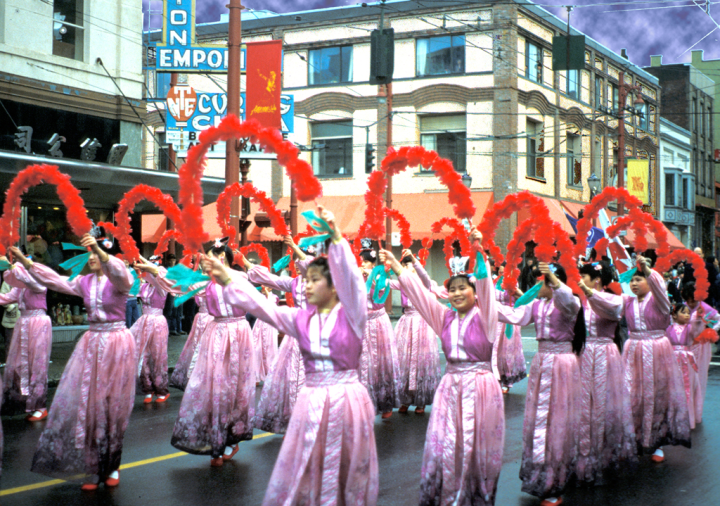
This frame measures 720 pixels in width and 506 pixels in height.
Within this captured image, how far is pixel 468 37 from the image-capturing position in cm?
2600

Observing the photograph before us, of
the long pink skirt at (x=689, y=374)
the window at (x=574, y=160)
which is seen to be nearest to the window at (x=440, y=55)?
the window at (x=574, y=160)

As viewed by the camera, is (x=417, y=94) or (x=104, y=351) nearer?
(x=104, y=351)

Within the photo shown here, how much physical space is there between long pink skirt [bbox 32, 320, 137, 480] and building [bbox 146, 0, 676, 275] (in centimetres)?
1932

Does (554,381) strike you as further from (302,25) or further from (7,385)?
(302,25)

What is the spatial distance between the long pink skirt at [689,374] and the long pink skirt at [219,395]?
4.69 meters

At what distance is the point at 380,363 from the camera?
899 cm

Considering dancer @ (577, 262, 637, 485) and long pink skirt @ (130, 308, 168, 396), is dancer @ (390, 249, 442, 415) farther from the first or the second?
long pink skirt @ (130, 308, 168, 396)

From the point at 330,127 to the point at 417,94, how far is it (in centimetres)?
363

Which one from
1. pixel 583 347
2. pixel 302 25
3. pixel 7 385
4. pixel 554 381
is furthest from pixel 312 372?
pixel 302 25

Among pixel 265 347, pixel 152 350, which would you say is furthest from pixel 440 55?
pixel 152 350

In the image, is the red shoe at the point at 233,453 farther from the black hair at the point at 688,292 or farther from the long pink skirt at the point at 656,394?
the black hair at the point at 688,292

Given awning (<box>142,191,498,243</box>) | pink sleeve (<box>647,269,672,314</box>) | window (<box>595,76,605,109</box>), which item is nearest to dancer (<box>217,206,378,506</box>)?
pink sleeve (<box>647,269,672,314</box>)

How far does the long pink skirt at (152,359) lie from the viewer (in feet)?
33.2

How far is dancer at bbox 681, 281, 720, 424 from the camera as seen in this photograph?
8.38 m
